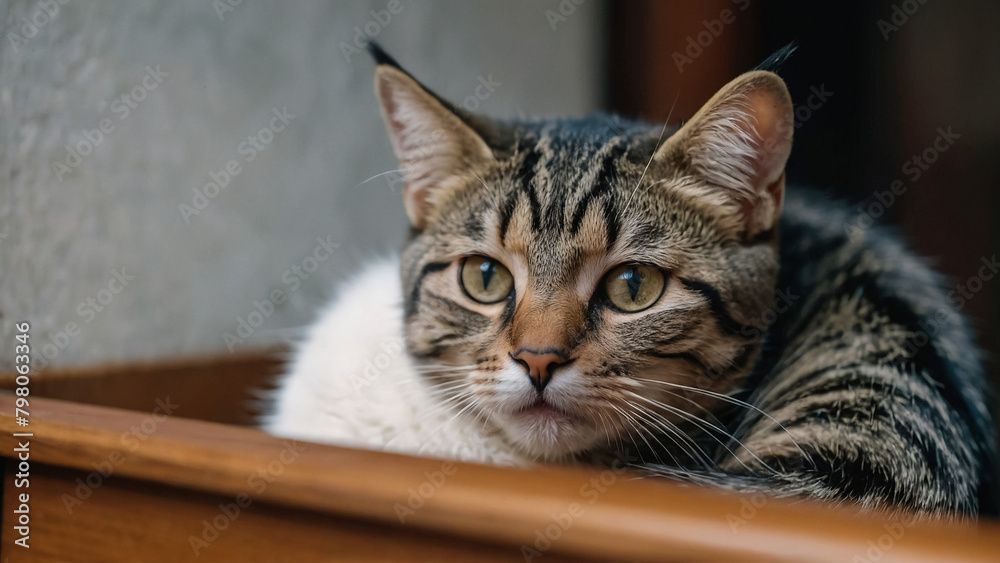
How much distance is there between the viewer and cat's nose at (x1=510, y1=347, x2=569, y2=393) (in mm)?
721

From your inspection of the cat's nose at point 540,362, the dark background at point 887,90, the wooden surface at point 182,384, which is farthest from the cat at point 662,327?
the dark background at point 887,90

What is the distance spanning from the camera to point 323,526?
1.81ft

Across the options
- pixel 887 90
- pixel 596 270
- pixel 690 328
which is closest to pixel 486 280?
pixel 596 270

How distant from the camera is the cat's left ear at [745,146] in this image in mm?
744

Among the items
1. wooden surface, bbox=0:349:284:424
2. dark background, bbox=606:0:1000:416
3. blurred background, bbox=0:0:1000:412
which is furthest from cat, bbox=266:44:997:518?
dark background, bbox=606:0:1000:416

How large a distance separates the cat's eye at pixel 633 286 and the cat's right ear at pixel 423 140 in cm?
24

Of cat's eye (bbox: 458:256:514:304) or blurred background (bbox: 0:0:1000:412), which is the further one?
blurred background (bbox: 0:0:1000:412)

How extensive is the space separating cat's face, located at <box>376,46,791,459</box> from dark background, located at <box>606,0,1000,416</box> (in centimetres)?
71

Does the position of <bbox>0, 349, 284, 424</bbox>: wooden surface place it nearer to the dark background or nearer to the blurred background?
the blurred background

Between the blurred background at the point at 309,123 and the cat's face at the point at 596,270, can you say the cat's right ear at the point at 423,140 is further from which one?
the blurred background at the point at 309,123

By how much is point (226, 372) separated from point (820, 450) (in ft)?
3.50

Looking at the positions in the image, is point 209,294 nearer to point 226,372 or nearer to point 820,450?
point 226,372

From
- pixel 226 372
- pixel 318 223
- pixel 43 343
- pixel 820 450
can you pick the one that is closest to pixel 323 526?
pixel 820 450

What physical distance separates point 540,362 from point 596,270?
0.14 meters
